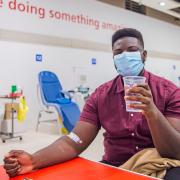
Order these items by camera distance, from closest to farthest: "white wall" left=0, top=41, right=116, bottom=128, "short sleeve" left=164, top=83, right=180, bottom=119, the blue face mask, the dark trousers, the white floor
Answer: the dark trousers < "short sleeve" left=164, top=83, right=180, bottom=119 < the blue face mask < the white floor < "white wall" left=0, top=41, right=116, bottom=128

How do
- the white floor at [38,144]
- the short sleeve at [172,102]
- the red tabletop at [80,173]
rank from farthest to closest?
the white floor at [38,144], the short sleeve at [172,102], the red tabletop at [80,173]

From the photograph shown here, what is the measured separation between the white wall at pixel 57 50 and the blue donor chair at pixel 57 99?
14.7 inches

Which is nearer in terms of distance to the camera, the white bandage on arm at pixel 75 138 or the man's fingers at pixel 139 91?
the man's fingers at pixel 139 91

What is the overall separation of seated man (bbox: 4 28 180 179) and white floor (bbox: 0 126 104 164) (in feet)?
6.24

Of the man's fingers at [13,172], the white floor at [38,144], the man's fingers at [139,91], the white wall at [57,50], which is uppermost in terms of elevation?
the white wall at [57,50]

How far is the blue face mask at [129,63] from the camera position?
153cm

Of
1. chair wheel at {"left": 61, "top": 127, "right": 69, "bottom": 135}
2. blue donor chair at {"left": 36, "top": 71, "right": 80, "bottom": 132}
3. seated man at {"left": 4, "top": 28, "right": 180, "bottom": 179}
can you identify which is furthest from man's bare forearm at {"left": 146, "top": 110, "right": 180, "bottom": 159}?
chair wheel at {"left": 61, "top": 127, "right": 69, "bottom": 135}

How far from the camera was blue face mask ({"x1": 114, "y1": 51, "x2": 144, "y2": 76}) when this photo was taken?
1.53 m

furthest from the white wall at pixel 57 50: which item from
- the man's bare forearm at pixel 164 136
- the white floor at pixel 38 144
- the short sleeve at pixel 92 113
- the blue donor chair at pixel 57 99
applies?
the man's bare forearm at pixel 164 136

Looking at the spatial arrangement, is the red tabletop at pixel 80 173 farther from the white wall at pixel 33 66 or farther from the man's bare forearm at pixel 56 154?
the white wall at pixel 33 66

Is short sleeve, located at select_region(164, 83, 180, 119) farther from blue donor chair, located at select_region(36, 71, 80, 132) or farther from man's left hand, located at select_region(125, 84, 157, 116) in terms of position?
blue donor chair, located at select_region(36, 71, 80, 132)

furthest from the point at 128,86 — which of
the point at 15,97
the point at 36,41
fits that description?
the point at 36,41

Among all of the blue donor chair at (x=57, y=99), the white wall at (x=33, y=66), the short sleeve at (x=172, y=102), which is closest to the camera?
the short sleeve at (x=172, y=102)

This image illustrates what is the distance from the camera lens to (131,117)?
1483 millimetres
